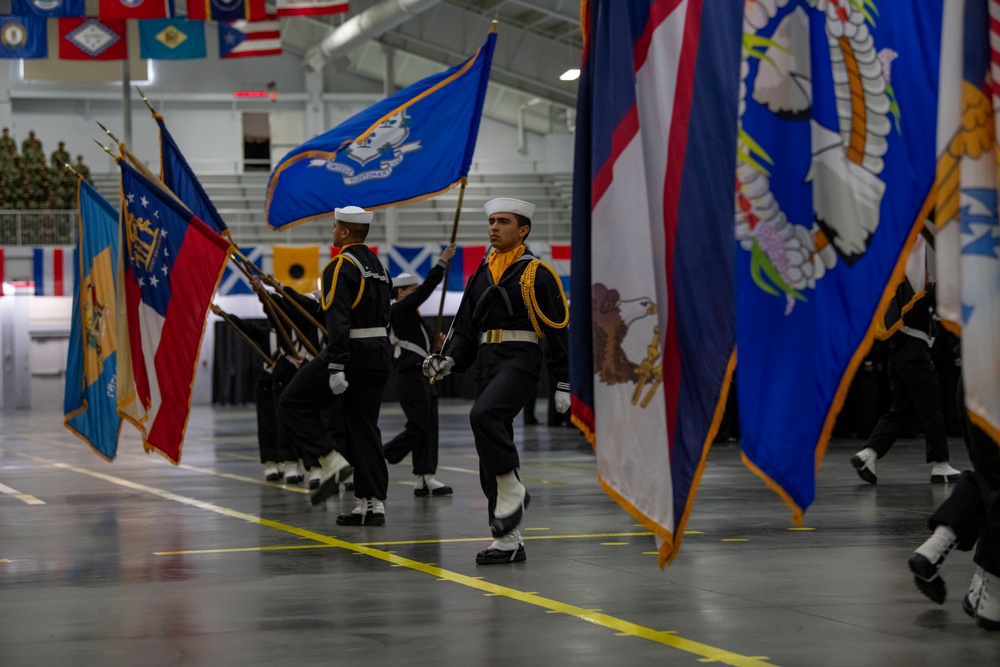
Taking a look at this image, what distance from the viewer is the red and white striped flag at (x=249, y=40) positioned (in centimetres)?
2877

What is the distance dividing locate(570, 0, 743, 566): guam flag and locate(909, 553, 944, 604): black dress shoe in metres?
1.03

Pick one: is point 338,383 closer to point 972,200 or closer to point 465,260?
point 972,200

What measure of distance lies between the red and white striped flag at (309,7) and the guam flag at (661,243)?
2127 centimetres

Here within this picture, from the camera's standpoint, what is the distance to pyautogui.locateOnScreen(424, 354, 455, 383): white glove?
7.95 meters

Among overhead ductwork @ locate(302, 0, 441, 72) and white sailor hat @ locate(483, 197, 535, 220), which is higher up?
overhead ductwork @ locate(302, 0, 441, 72)

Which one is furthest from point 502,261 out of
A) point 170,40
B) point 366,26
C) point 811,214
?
point 366,26

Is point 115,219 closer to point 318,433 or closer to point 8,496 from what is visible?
point 8,496

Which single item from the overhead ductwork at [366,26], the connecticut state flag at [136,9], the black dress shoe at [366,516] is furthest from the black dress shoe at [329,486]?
the overhead ductwork at [366,26]

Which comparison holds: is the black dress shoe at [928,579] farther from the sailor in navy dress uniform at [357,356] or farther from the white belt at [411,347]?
the white belt at [411,347]

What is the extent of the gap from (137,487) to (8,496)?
1149mm

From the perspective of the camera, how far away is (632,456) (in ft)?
17.2

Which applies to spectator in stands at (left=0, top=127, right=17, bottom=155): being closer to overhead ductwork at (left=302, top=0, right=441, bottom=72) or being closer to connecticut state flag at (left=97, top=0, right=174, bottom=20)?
overhead ductwork at (left=302, top=0, right=441, bottom=72)

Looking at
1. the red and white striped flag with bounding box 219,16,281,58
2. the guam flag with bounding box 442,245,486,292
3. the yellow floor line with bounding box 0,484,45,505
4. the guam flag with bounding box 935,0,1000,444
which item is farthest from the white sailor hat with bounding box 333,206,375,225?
the guam flag with bounding box 442,245,486,292

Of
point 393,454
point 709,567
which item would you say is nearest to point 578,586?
point 709,567
